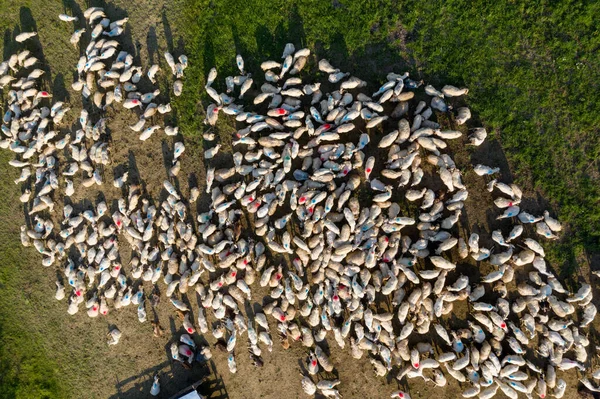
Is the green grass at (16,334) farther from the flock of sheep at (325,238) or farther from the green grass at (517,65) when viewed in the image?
the green grass at (517,65)

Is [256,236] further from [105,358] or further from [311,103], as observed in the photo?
[105,358]

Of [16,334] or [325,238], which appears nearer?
[325,238]

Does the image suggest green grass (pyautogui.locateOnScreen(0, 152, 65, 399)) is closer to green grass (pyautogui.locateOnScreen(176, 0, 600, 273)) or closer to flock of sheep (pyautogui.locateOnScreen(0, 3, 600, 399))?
flock of sheep (pyautogui.locateOnScreen(0, 3, 600, 399))

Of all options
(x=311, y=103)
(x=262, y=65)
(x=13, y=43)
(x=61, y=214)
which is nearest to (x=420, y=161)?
(x=311, y=103)

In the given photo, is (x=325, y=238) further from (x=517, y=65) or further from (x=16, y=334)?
(x=16, y=334)

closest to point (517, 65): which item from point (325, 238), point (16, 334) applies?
point (325, 238)

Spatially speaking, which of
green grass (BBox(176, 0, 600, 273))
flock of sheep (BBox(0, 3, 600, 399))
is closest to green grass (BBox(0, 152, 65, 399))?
flock of sheep (BBox(0, 3, 600, 399))

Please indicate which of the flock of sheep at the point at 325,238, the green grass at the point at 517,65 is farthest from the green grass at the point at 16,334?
the green grass at the point at 517,65
